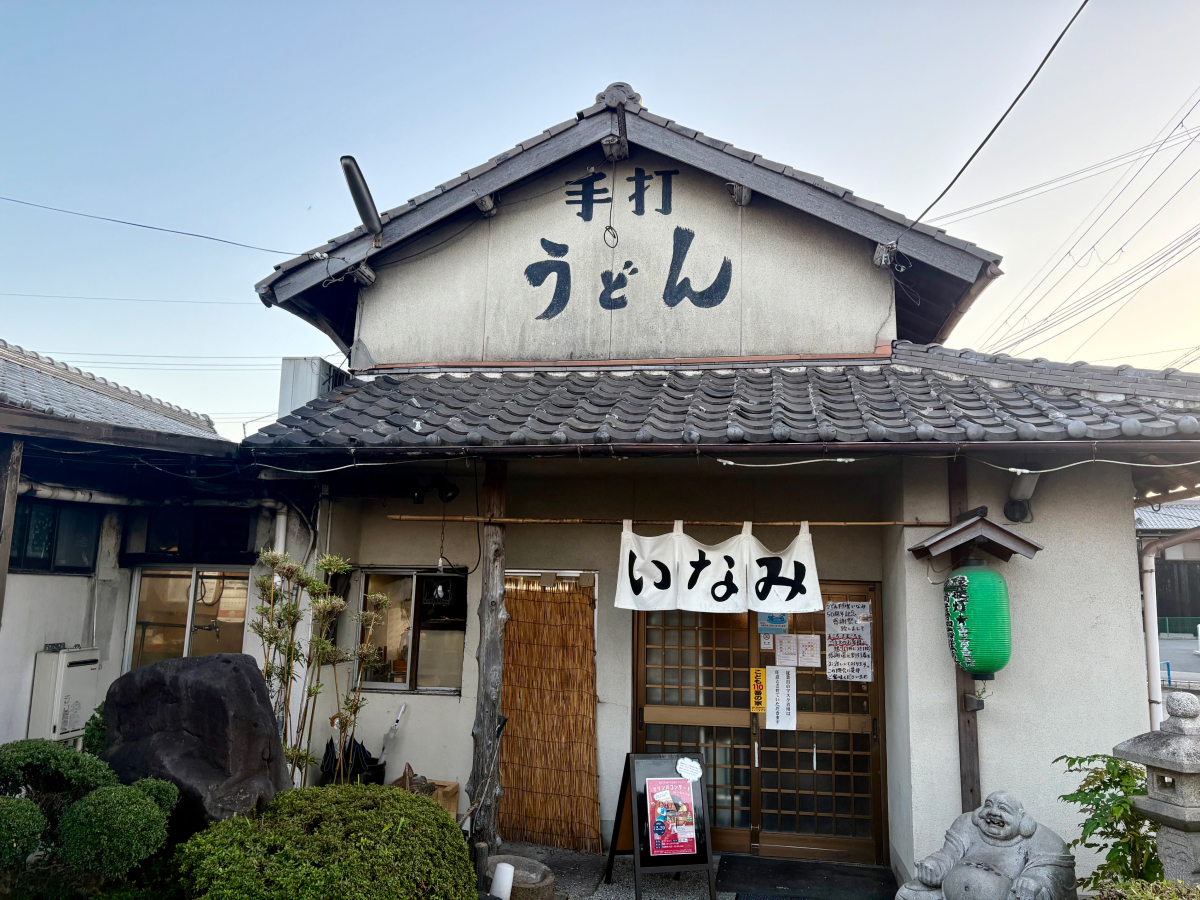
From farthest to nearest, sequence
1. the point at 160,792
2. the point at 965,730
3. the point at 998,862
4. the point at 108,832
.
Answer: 1. the point at 965,730
2. the point at 998,862
3. the point at 160,792
4. the point at 108,832

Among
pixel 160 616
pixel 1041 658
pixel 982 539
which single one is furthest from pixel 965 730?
pixel 160 616

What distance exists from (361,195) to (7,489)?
184 inches

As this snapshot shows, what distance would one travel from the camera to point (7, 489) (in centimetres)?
596

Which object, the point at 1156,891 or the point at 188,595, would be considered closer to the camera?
the point at 1156,891

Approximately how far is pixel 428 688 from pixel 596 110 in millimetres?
6826

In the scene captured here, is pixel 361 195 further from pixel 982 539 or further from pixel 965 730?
pixel 965 730

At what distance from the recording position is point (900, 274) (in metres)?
8.98

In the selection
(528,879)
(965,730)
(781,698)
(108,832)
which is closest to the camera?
(108,832)

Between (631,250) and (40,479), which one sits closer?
(40,479)

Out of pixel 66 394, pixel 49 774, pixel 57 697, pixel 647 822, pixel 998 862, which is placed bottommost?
pixel 647 822

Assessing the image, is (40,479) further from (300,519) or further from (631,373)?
(631,373)

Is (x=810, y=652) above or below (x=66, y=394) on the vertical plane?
below

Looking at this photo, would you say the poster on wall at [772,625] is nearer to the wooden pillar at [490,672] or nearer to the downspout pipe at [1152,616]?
the wooden pillar at [490,672]

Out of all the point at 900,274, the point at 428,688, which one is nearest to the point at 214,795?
the point at 428,688
